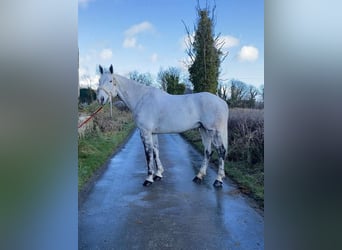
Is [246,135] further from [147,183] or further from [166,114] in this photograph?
[147,183]

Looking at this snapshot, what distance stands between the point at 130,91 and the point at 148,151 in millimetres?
590

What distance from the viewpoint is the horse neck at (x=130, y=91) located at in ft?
8.81

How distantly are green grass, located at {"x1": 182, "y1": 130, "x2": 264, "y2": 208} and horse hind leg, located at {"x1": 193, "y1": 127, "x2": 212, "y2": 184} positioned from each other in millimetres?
48

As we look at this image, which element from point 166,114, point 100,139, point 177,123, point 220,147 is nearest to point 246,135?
point 220,147

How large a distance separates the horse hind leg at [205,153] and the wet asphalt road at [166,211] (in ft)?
0.15

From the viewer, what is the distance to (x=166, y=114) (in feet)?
9.33

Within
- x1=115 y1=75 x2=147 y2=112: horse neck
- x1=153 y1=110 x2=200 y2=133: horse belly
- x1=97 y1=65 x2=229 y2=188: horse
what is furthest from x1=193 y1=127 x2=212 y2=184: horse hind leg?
x1=115 y1=75 x2=147 y2=112: horse neck

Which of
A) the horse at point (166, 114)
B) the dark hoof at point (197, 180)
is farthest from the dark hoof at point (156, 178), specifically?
the dark hoof at point (197, 180)

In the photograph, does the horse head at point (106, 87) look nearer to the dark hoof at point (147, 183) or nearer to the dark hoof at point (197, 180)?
the dark hoof at point (147, 183)
